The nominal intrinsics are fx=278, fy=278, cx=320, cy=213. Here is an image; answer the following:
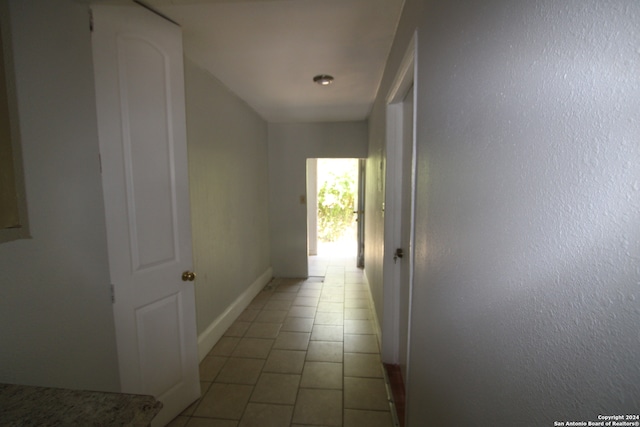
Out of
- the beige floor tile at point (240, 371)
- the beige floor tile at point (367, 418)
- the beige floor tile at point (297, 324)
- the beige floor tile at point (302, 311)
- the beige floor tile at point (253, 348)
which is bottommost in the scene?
the beige floor tile at point (367, 418)

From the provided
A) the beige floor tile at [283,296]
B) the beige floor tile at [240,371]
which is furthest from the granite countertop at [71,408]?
the beige floor tile at [283,296]

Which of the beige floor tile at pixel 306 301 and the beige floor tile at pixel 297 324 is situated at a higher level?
the beige floor tile at pixel 306 301

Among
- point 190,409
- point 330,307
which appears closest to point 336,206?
point 330,307

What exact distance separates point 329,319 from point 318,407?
121cm

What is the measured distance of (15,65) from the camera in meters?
0.98

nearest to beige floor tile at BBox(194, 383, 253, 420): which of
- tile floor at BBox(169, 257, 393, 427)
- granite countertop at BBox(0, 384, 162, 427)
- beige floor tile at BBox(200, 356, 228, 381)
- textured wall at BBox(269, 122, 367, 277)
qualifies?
tile floor at BBox(169, 257, 393, 427)

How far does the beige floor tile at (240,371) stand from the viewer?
2.07 m

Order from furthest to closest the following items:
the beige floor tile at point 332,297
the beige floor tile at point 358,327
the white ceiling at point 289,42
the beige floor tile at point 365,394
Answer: the beige floor tile at point 332,297 < the beige floor tile at point 358,327 < the beige floor tile at point 365,394 < the white ceiling at point 289,42

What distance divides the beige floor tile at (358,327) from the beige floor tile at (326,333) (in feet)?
0.27

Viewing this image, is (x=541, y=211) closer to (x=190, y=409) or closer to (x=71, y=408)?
(x=71, y=408)

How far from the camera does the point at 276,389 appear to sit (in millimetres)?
1977

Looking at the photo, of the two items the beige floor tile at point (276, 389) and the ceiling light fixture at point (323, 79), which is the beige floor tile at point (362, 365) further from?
the ceiling light fixture at point (323, 79)

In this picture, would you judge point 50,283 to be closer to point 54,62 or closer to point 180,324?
point 180,324

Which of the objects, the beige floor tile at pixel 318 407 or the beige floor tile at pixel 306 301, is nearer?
the beige floor tile at pixel 318 407
